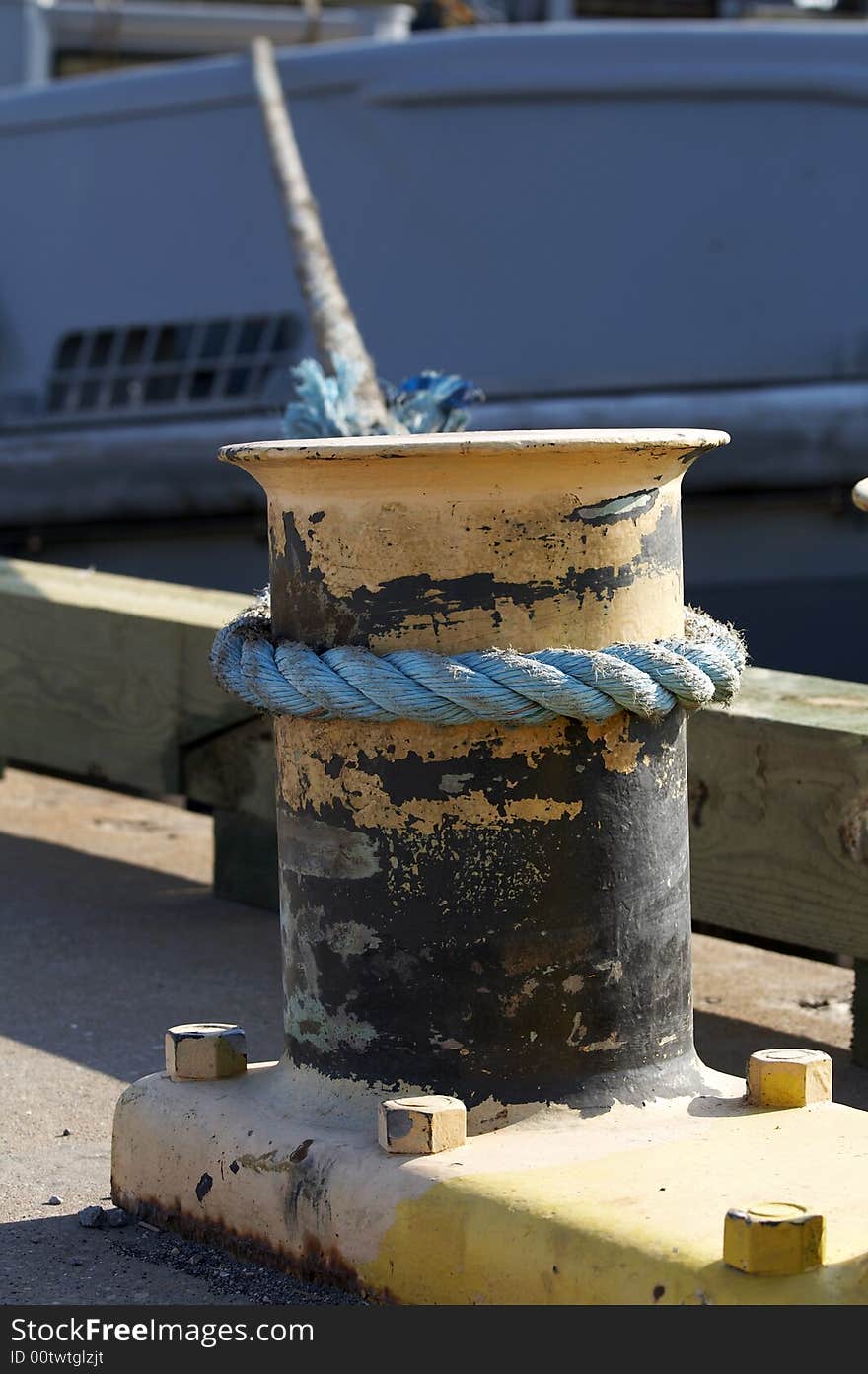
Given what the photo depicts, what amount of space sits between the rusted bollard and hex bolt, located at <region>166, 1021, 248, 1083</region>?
210mm

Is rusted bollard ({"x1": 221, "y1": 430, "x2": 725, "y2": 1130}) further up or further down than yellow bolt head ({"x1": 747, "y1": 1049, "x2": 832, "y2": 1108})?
further up

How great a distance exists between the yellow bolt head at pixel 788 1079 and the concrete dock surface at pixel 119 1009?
552mm

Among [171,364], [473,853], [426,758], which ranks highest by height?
[171,364]

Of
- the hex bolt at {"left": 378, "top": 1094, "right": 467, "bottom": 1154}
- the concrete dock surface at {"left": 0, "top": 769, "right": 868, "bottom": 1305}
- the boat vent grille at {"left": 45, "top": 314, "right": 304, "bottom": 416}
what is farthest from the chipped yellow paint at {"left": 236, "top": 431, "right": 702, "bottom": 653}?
the boat vent grille at {"left": 45, "top": 314, "right": 304, "bottom": 416}

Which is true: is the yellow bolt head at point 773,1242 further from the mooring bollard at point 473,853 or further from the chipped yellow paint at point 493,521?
the chipped yellow paint at point 493,521

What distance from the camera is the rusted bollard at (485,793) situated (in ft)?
6.90

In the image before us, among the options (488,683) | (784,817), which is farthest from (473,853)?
(784,817)

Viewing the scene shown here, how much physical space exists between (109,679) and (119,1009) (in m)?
1.02

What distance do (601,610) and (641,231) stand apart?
5.42 metres

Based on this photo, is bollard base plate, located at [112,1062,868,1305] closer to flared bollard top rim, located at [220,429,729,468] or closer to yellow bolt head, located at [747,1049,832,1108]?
yellow bolt head, located at [747,1049,832,1108]

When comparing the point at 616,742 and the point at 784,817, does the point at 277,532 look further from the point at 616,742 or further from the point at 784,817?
the point at 784,817

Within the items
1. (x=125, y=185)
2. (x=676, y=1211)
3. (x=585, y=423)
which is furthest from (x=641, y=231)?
(x=676, y=1211)

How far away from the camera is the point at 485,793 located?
212 cm

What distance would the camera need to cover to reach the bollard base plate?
181cm
